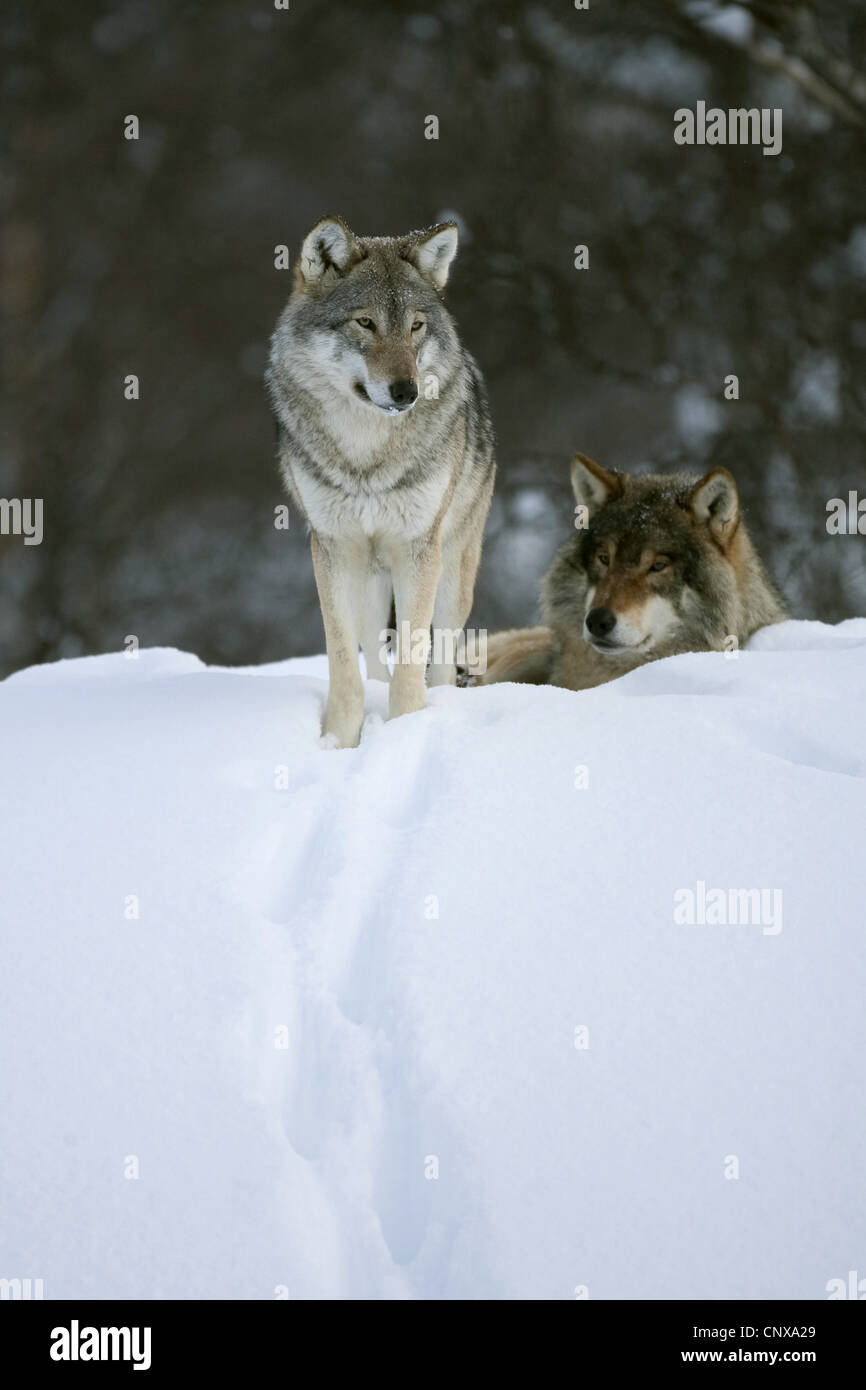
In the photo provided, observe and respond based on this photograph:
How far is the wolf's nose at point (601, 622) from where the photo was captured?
14.7 feet

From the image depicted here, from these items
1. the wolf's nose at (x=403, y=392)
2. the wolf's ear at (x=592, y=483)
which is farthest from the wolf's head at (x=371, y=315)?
the wolf's ear at (x=592, y=483)

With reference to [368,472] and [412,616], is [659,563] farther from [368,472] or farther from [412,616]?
[368,472]

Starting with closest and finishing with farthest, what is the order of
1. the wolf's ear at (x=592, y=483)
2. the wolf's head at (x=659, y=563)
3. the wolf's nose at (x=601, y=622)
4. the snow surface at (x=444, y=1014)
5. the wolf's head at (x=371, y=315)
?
1. the snow surface at (x=444, y=1014)
2. the wolf's head at (x=371, y=315)
3. the wolf's nose at (x=601, y=622)
4. the wolf's head at (x=659, y=563)
5. the wolf's ear at (x=592, y=483)

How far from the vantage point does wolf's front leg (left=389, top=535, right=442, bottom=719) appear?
13.7 feet

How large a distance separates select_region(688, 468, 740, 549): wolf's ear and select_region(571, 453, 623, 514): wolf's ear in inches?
13.9

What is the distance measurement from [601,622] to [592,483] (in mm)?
771

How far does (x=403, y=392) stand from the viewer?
12.5 ft

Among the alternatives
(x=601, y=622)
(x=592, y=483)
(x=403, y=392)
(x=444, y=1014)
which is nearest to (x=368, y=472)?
(x=403, y=392)

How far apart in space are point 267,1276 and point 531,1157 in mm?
497

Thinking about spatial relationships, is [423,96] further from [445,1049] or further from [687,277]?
[445,1049]

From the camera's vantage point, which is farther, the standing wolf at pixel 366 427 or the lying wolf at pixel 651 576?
the lying wolf at pixel 651 576

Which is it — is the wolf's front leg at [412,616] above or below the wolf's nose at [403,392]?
below

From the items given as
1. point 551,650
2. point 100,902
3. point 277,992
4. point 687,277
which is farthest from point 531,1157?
point 687,277

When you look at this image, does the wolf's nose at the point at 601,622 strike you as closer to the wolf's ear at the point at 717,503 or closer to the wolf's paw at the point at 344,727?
the wolf's ear at the point at 717,503
